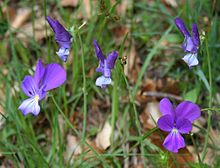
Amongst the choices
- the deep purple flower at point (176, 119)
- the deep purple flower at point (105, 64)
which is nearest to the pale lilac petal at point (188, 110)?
the deep purple flower at point (176, 119)

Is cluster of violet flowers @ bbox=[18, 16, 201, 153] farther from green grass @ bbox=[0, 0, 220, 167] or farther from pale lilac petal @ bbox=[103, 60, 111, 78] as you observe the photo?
green grass @ bbox=[0, 0, 220, 167]

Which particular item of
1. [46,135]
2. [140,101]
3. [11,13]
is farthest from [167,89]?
[11,13]

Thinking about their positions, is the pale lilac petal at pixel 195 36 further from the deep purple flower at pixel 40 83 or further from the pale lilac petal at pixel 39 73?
the pale lilac petal at pixel 39 73

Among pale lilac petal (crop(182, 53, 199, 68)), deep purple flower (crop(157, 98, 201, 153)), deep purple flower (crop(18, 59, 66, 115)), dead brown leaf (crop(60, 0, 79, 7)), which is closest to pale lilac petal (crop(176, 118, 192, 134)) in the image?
deep purple flower (crop(157, 98, 201, 153))

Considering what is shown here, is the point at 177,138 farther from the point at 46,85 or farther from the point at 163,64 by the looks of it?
the point at 163,64

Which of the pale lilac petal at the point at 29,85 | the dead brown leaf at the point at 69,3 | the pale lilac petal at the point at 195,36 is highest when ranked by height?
the pale lilac petal at the point at 195,36

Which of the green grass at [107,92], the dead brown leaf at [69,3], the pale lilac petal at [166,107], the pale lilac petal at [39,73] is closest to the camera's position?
the pale lilac petal at [166,107]
